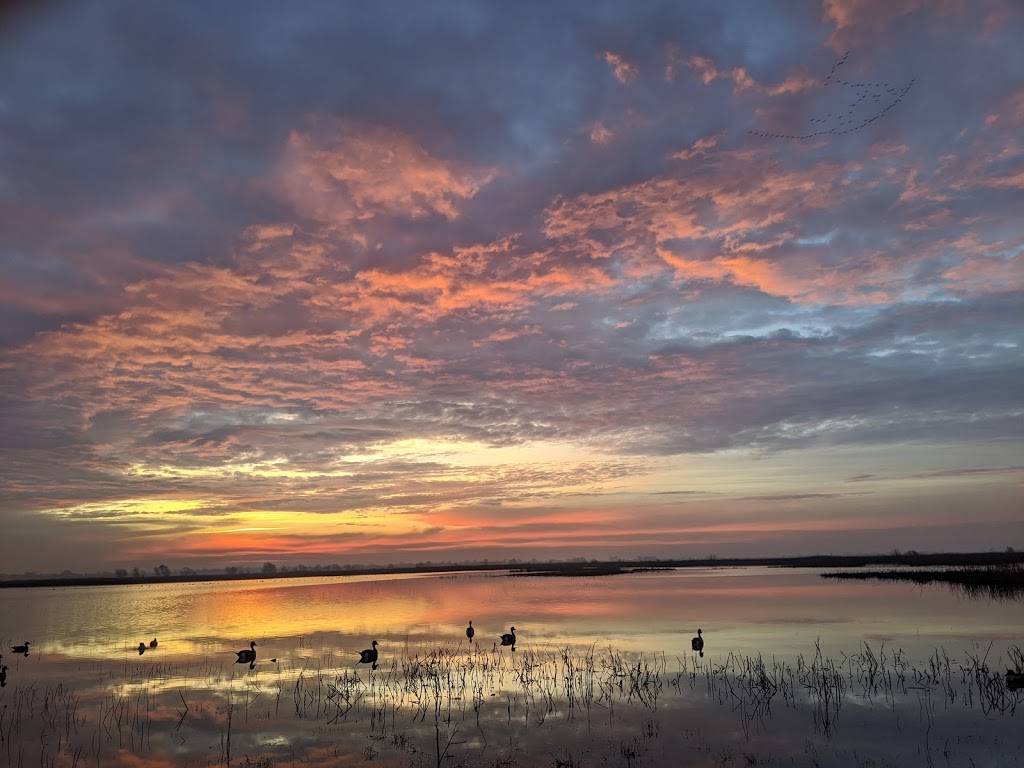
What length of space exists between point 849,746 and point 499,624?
28740mm

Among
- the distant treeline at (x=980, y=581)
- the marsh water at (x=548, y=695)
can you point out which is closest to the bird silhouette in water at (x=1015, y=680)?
the marsh water at (x=548, y=695)

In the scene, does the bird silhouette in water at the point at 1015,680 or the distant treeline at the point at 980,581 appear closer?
the bird silhouette in water at the point at 1015,680

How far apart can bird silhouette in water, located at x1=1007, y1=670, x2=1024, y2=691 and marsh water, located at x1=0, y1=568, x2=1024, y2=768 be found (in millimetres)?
251

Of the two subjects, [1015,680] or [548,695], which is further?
[548,695]

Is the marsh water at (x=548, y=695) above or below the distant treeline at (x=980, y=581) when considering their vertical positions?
above

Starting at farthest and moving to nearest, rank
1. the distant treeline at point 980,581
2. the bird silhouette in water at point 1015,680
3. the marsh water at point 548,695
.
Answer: the distant treeline at point 980,581, the bird silhouette in water at point 1015,680, the marsh water at point 548,695

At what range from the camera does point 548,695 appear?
2269cm

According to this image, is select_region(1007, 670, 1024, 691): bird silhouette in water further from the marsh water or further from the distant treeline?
the distant treeline

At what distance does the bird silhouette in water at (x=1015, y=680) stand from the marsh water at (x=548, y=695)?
0.82 feet

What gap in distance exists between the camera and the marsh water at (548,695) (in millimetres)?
17141

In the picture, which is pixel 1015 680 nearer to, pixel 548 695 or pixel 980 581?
pixel 548 695

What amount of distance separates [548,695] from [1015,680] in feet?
44.2

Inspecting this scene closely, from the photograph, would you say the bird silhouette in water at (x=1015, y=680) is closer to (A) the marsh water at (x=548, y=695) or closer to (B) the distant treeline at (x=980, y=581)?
(A) the marsh water at (x=548, y=695)

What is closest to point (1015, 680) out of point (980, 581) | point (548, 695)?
point (548, 695)
